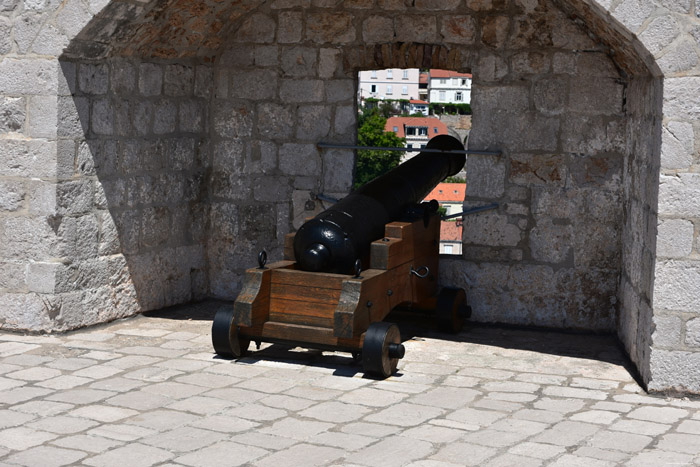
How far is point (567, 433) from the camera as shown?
14.0 ft

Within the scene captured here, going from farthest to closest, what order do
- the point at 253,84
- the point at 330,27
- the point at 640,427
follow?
1. the point at 253,84
2. the point at 330,27
3. the point at 640,427

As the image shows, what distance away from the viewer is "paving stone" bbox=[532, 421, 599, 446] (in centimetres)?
414

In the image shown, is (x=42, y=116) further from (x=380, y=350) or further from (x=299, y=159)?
(x=380, y=350)

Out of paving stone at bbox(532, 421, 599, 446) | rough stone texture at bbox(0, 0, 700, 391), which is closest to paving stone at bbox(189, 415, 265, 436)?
paving stone at bbox(532, 421, 599, 446)

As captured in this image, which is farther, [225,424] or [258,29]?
[258,29]

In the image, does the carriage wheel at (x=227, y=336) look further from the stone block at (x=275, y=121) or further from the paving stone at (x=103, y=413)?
the stone block at (x=275, y=121)

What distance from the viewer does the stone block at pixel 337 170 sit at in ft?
22.3

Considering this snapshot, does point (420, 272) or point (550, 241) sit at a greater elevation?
point (550, 241)

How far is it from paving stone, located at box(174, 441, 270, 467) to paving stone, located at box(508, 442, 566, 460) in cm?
104

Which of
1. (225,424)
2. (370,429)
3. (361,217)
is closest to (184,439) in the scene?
(225,424)

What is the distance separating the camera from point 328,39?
22.0 ft

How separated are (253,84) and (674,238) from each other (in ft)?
10.9

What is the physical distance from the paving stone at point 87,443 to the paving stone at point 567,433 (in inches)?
70.5

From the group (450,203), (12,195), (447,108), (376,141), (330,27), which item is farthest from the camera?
(447,108)
